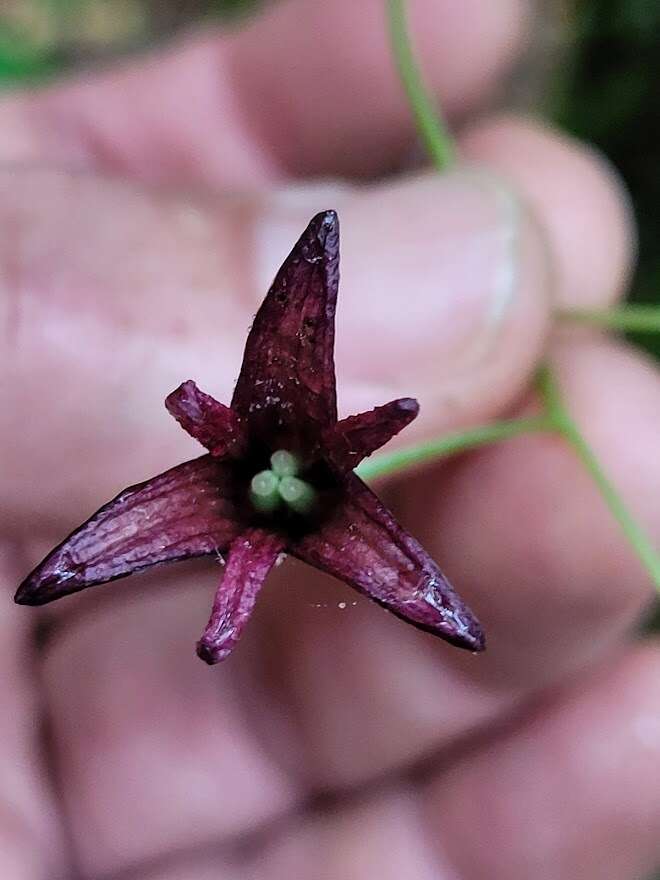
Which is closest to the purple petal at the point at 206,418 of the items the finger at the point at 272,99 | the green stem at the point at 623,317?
the green stem at the point at 623,317

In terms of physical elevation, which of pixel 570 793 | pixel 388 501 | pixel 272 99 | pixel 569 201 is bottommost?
pixel 570 793

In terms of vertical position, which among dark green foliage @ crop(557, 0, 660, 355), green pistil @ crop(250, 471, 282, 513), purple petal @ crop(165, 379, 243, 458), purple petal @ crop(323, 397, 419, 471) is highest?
dark green foliage @ crop(557, 0, 660, 355)

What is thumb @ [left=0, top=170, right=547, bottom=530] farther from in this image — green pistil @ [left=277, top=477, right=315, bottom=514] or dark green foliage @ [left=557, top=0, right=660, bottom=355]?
dark green foliage @ [left=557, top=0, right=660, bottom=355]

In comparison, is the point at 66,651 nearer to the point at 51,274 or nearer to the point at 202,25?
the point at 51,274

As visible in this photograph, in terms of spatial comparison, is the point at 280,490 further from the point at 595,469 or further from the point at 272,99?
the point at 272,99

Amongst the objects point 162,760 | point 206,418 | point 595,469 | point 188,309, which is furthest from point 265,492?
point 162,760

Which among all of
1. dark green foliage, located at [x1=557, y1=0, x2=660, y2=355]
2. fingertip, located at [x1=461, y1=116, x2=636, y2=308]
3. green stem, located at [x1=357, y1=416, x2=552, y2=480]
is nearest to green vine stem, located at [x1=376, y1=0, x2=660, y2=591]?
green stem, located at [x1=357, y1=416, x2=552, y2=480]

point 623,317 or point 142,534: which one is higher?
point 623,317
